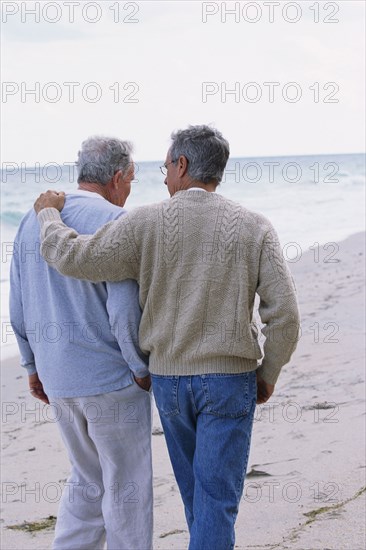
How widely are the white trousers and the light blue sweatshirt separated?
0.07 m

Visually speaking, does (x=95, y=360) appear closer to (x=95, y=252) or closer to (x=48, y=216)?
(x=95, y=252)

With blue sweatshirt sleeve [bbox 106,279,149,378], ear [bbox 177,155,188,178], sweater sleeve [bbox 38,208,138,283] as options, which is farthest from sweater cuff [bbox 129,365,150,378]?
ear [bbox 177,155,188,178]

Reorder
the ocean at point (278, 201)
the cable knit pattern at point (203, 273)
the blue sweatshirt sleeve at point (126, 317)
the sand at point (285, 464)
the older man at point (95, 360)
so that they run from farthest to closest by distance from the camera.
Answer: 1. the ocean at point (278, 201)
2. the sand at point (285, 464)
3. the older man at point (95, 360)
4. the blue sweatshirt sleeve at point (126, 317)
5. the cable knit pattern at point (203, 273)

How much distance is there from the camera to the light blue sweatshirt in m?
3.04

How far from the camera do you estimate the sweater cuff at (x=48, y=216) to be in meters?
3.05

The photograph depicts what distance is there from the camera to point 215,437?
9.34 ft

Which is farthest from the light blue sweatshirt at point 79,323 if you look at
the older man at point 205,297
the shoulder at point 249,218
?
the shoulder at point 249,218

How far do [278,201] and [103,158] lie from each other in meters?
25.6

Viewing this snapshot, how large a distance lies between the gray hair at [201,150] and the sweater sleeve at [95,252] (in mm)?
283

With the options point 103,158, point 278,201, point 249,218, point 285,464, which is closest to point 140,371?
point 249,218

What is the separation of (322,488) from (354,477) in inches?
7.0

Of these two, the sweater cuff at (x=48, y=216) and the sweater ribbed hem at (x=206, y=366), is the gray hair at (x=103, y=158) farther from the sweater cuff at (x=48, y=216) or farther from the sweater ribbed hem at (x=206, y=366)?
the sweater ribbed hem at (x=206, y=366)

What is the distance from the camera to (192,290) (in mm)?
2830

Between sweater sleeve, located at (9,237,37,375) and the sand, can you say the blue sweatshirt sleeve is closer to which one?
sweater sleeve, located at (9,237,37,375)
